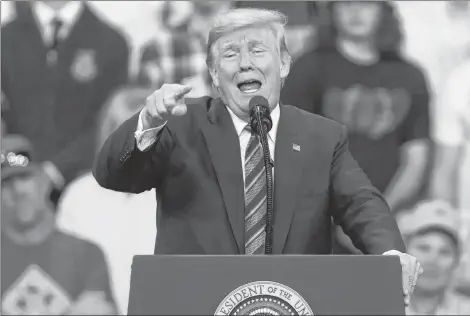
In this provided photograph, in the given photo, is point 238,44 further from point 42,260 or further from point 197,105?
point 42,260

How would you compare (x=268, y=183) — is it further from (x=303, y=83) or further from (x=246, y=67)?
(x=303, y=83)

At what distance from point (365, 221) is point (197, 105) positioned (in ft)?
2.20

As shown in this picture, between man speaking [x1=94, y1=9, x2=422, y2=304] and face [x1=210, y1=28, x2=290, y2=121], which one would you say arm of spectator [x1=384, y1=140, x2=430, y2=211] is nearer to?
man speaking [x1=94, y1=9, x2=422, y2=304]

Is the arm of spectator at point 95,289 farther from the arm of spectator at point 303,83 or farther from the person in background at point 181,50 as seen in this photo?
the arm of spectator at point 303,83

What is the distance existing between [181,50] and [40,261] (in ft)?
4.53

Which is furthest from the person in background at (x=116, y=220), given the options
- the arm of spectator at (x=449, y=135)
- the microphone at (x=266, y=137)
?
the microphone at (x=266, y=137)

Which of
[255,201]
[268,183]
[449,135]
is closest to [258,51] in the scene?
[255,201]

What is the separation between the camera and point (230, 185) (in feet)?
6.77

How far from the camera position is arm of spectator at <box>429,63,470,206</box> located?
3.83m

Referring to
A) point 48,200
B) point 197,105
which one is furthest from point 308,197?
point 48,200

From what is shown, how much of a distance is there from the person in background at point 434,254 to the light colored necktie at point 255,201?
193 cm

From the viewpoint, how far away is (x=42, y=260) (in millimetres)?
3807

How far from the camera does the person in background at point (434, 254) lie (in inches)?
149

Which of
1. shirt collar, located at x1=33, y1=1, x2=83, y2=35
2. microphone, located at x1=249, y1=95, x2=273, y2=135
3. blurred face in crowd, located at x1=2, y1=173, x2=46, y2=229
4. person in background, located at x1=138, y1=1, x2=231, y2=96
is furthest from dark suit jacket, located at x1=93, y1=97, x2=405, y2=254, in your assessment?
shirt collar, located at x1=33, y1=1, x2=83, y2=35
